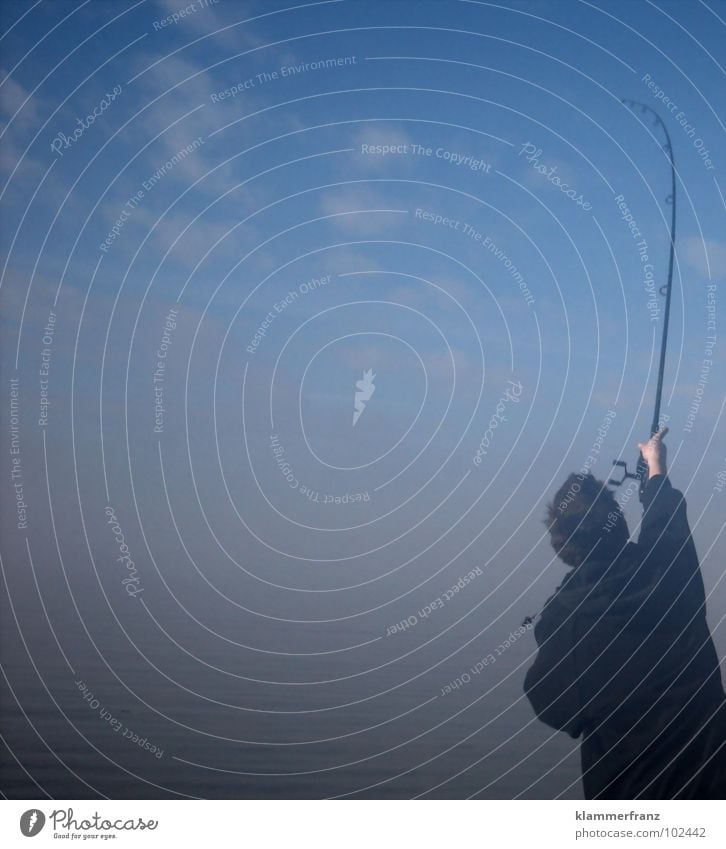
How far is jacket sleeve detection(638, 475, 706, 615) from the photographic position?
4375mm

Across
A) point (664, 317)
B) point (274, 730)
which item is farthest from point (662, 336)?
point (274, 730)

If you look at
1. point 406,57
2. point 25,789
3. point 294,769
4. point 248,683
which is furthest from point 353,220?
point 25,789

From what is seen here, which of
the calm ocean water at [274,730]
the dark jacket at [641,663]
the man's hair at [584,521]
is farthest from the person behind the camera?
the man's hair at [584,521]

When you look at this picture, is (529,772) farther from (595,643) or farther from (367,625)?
(367,625)

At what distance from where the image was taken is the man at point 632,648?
14.2ft

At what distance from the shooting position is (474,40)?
465cm

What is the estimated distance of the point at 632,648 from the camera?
4375mm

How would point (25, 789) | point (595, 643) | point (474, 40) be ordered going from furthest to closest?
point (474, 40) < point (595, 643) < point (25, 789)

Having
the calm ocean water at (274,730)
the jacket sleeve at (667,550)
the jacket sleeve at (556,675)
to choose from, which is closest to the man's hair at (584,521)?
the jacket sleeve at (667,550)

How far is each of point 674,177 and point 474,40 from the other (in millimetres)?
1046

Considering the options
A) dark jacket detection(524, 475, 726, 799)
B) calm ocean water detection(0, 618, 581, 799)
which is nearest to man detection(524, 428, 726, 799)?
dark jacket detection(524, 475, 726, 799)

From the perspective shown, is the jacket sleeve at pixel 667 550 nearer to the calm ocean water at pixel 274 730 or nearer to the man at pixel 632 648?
the man at pixel 632 648
